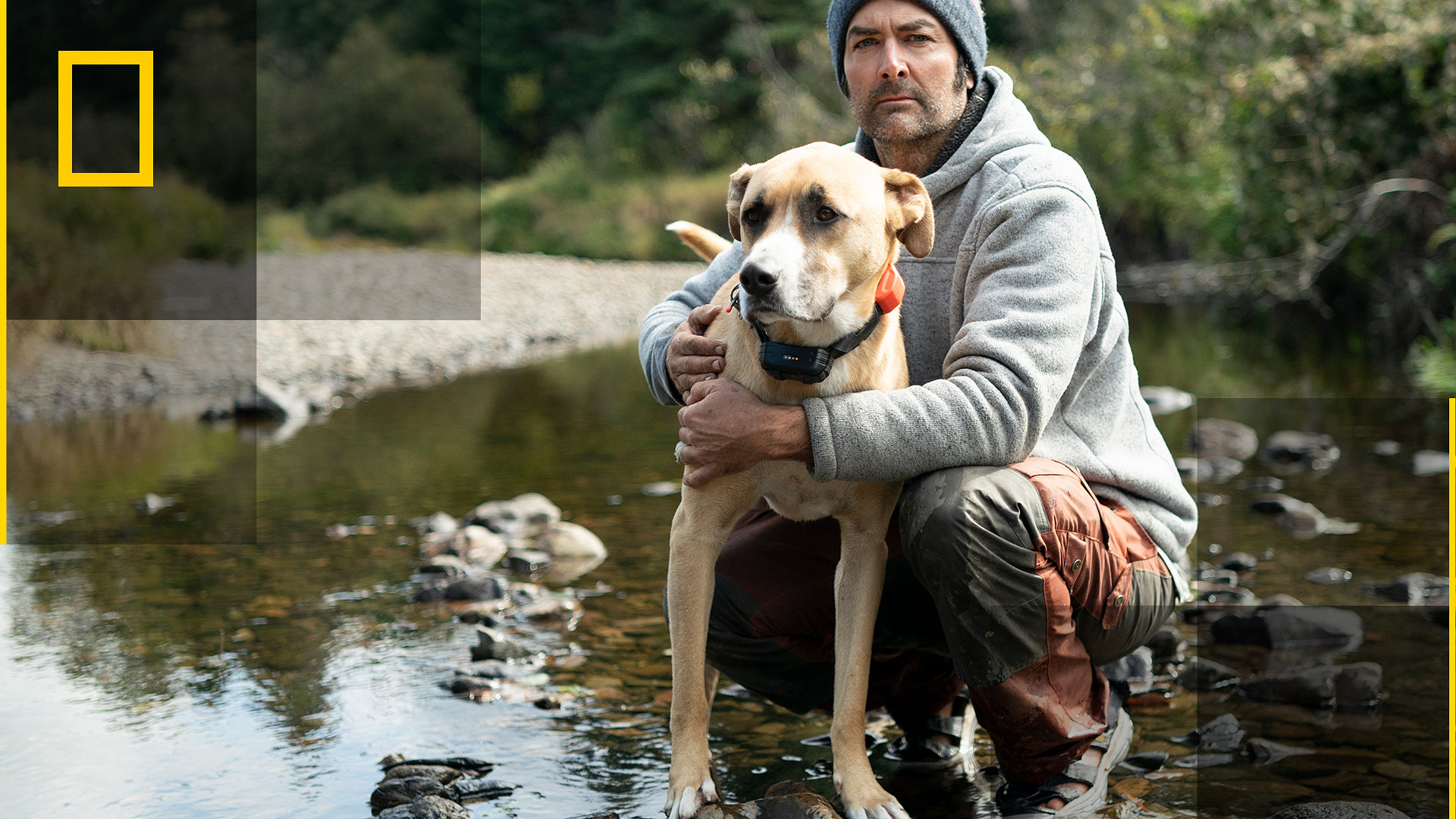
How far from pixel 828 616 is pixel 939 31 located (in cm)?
143

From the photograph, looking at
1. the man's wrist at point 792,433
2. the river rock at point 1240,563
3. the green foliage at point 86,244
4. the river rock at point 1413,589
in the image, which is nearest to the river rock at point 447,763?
the man's wrist at point 792,433

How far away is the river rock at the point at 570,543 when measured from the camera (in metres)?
5.07

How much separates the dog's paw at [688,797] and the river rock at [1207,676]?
166 centimetres

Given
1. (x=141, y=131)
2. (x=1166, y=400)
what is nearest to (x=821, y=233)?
(x=1166, y=400)

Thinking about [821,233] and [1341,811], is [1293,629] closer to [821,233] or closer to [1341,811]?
[1341,811]

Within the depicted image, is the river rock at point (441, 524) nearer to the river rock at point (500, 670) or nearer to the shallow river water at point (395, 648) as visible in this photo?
the shallow river water at point (395, 648)

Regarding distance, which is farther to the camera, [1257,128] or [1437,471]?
[1257,128]

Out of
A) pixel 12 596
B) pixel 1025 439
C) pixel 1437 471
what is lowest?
pixel 12 596

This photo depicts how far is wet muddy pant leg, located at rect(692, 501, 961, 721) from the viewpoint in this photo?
9.56 ft

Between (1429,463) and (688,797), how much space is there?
546 cm

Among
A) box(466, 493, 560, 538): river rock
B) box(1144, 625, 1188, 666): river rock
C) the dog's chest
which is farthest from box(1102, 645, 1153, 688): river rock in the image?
box(466, 493, 560, 538): river rock

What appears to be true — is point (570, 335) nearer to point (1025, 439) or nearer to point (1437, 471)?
point (1437, 471)

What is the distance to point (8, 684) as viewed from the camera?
3.56 meters

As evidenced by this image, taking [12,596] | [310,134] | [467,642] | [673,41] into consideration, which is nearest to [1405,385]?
[467,642]
